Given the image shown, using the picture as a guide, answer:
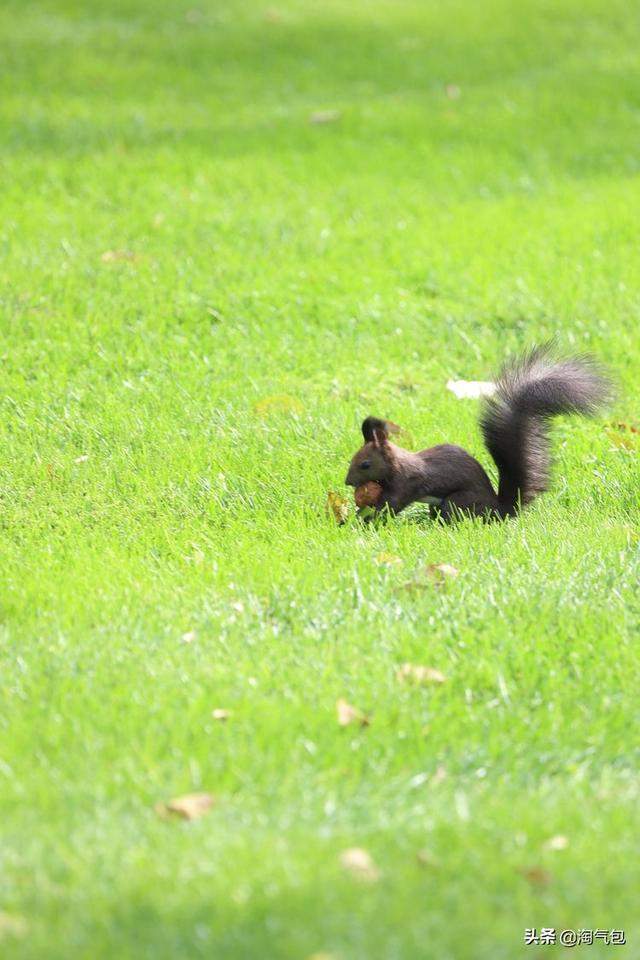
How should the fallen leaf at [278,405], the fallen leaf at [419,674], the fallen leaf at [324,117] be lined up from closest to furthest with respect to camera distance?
1. the fallen leaf at [419,674]
2. the fallen leaf at [278,405]
3. the fallen leaf at [324,117]

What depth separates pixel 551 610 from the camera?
3.95 m

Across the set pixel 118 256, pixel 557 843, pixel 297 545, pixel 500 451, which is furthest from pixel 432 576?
pixel 118 256

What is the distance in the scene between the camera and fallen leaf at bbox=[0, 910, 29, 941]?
2.48 meters

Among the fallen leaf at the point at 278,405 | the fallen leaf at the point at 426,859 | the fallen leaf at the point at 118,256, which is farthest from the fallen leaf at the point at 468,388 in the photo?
the fallen leaf at the point at 426,859

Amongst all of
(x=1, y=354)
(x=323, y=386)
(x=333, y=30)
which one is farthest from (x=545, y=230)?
(x=333, y=30)

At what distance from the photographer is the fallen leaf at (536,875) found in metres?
2.69

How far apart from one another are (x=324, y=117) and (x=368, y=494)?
7134 mm

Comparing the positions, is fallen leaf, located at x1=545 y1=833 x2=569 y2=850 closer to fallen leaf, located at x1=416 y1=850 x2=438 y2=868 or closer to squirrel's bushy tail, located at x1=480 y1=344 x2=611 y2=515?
fallen leaf, located at x1=416 y1=850 x2=438 y2=868

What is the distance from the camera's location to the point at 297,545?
4.58 meters

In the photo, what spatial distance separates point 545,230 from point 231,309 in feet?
8.80

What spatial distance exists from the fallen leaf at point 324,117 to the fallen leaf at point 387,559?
751cm

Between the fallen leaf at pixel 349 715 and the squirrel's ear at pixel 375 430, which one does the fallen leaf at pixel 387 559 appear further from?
the fallen leaf at pixel 349 715

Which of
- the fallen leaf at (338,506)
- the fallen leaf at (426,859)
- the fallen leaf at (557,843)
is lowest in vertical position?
the fallen leaf at (338,506)

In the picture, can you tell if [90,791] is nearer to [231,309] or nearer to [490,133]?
[231,309]
